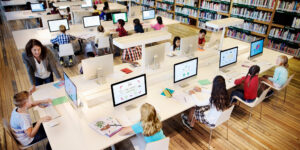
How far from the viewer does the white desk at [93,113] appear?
6.98 ft

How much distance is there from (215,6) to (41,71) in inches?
255

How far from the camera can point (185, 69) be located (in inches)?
121

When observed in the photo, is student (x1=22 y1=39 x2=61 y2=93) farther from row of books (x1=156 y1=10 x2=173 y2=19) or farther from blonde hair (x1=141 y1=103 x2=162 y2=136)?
row of books (x1=156 y1=10 x2=173 y2=19)

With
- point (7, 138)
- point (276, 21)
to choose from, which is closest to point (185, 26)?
point (276, 21)

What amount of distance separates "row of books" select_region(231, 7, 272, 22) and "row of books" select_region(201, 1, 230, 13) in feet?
1.05

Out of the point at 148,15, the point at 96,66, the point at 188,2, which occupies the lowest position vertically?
the point at 96,66

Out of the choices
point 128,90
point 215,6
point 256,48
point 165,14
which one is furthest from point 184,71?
point 165,14

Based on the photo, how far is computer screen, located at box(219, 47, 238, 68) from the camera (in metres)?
3.54

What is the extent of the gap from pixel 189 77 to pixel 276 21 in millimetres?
4431

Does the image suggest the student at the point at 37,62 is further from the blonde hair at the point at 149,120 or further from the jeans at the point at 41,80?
the blonde hair at the point at 149,120

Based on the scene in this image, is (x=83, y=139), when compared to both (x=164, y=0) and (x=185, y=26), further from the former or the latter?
(x=164, y=0)

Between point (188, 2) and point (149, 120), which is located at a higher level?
point (188, 2)

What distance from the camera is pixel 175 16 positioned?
30.6 feet

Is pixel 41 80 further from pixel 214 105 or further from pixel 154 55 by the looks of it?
pixel 214 105
